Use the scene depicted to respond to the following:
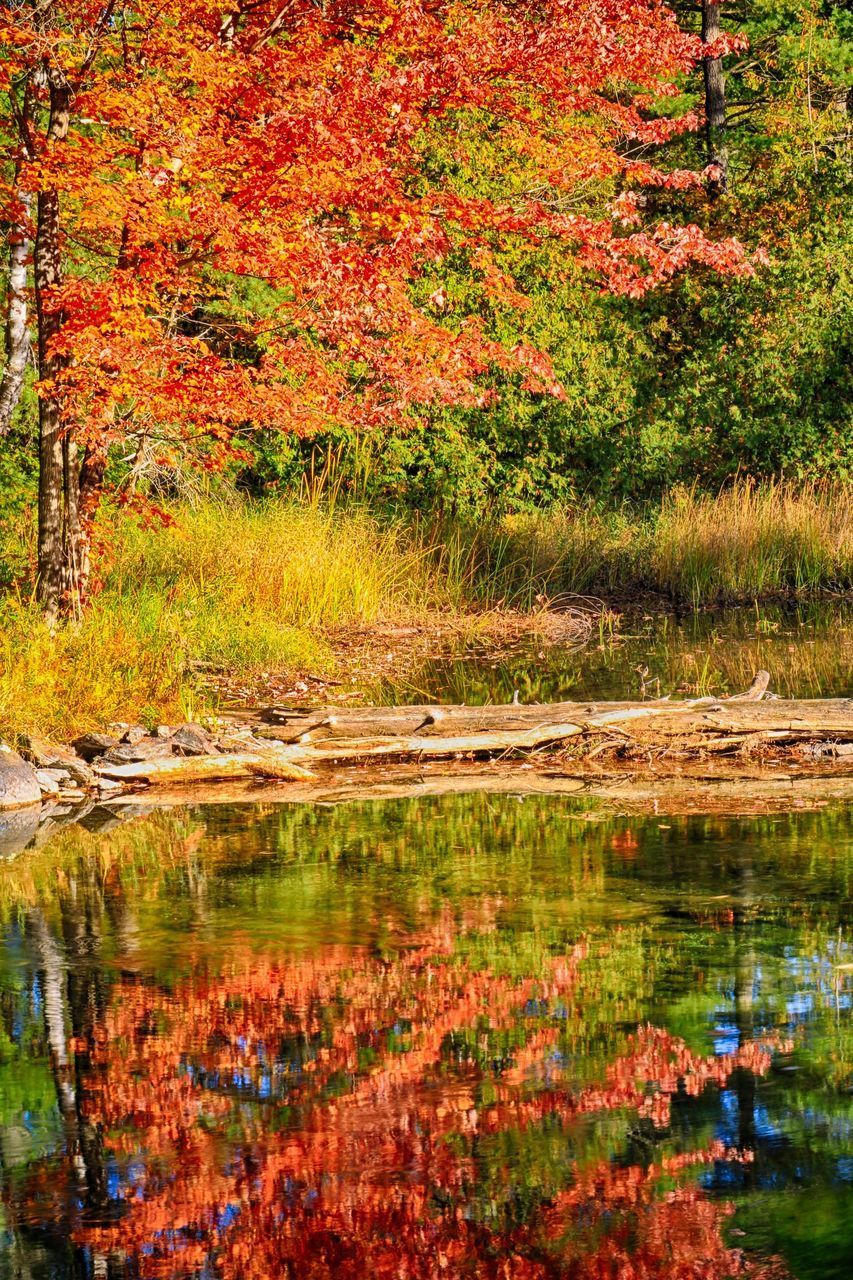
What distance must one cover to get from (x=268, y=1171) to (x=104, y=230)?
10361 millimetres

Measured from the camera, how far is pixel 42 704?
10766mm

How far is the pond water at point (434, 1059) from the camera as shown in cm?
388

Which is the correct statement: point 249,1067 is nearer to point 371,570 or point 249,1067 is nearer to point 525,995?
point 525,995

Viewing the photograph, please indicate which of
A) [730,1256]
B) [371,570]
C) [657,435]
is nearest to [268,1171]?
[730,1256]

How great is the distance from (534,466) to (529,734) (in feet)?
40.5

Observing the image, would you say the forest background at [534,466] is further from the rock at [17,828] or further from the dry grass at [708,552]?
the rock at [17,828]

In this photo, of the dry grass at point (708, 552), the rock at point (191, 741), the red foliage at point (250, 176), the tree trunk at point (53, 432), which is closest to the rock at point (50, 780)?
the rock at point (191, 741)

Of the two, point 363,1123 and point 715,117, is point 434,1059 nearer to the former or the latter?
point 363,1123

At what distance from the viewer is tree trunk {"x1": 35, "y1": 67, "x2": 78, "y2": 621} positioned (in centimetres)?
1243

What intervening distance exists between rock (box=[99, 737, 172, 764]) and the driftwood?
13 centimetres

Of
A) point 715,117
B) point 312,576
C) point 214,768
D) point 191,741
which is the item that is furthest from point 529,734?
point 715,117

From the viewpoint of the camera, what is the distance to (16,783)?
31.9 feet

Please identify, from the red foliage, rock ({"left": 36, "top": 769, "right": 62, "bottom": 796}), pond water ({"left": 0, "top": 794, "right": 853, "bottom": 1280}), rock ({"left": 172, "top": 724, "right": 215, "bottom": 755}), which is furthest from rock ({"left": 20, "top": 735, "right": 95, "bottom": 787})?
the red foliage

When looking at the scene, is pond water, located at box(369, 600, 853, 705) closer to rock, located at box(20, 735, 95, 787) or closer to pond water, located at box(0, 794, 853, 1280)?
rock, located at box(20, 735, 95, 787)
